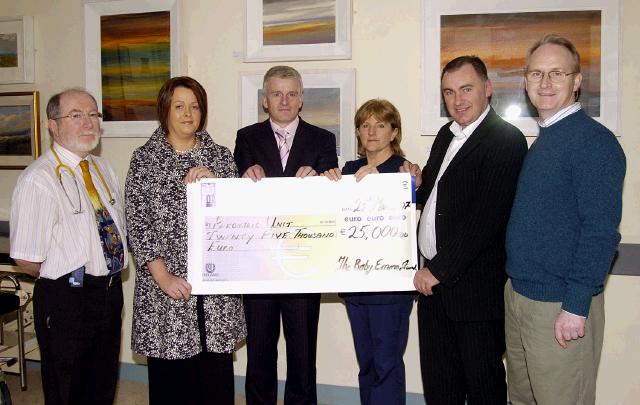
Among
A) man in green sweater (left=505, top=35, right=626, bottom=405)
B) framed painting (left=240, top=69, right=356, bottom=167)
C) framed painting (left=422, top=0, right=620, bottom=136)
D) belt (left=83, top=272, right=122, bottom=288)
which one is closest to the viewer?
man in green sweater (left=505, top=35, right=626, bottom=405)

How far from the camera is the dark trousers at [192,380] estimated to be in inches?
97.0

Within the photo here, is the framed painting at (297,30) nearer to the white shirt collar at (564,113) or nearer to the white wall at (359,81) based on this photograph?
the white wall at (359,81)

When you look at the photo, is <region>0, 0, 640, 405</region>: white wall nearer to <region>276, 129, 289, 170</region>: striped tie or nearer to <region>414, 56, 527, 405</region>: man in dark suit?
<region>276, 129, 289, 170</region>: striped tie

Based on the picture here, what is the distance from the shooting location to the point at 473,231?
223cm

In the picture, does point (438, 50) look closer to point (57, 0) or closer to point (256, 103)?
point (256, 103)

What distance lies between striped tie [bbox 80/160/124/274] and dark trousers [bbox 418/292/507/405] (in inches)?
56.0

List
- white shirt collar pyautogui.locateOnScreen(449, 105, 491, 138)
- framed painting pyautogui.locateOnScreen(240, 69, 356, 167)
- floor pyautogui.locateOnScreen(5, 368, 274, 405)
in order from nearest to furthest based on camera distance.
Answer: white shirt collar pyautogui.locateOnScreen(449, 105, 491, 138) < framed painting pyautogui.locateOnScreen(240, 69, 356, 167) < floor pyautogui.locateOnScreen(5, 368, 274, 405)

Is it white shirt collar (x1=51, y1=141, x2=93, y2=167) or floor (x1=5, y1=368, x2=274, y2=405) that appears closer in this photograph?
white shirt collar (x1=51, y1=141, x2=93, y2=167)

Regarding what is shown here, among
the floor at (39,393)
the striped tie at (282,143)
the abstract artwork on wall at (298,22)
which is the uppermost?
the abstract artwork on wall at (298,22)

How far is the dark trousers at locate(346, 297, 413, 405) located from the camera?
2684 millimetres

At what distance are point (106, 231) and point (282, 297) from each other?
92cm

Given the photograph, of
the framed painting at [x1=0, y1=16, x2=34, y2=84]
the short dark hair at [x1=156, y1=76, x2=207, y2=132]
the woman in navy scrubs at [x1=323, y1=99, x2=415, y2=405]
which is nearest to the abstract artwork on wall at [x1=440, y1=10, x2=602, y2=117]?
the woman in navy scrubs at [x1=323, y1=99, x2=415, y2=405]

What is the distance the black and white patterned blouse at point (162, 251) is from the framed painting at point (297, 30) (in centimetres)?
124

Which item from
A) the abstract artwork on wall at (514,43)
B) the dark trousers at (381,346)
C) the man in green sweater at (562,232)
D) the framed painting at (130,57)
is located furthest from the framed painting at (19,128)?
the man in green sweater at (562,232)
